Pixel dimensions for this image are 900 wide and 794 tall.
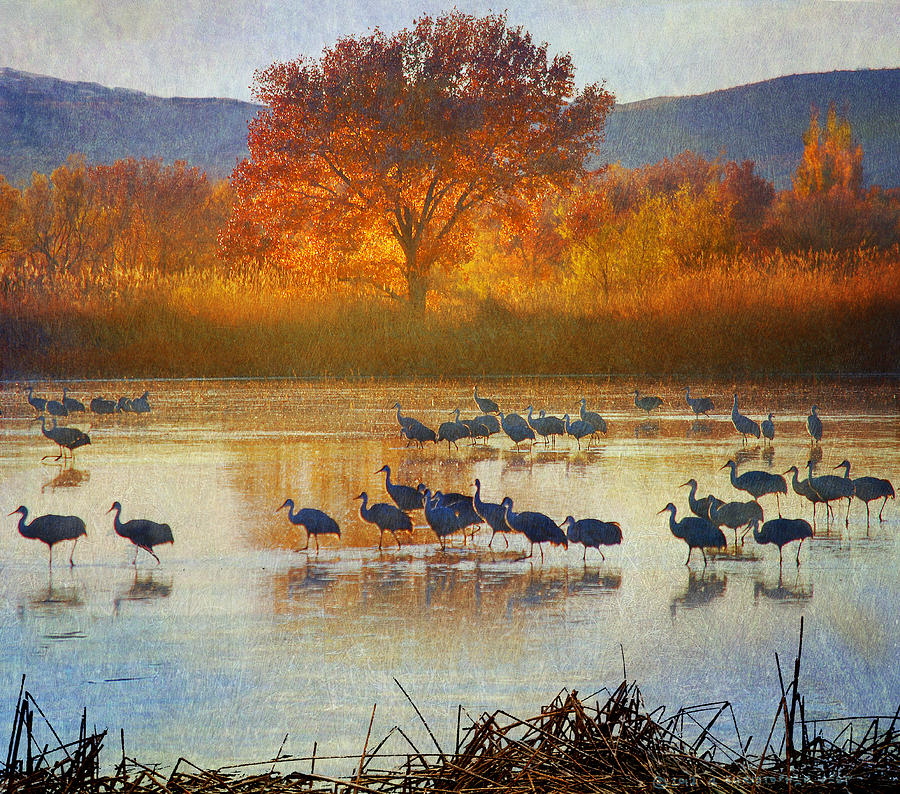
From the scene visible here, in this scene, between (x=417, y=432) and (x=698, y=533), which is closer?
(x=698, y=533)

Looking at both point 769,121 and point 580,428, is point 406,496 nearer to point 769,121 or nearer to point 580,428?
point 580,428

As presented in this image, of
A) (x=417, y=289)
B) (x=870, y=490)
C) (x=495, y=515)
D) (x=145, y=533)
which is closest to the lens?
(x=145, y=533)

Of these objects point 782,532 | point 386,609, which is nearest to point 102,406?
point 386,609

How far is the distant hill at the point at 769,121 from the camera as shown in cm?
1519

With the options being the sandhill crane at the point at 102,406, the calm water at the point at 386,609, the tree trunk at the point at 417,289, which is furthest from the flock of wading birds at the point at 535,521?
the tree trunk at the point at 417,289

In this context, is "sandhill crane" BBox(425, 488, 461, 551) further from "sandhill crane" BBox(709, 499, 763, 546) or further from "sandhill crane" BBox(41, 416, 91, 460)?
"sandhill crane" BBox(41, 416, 91, 460)

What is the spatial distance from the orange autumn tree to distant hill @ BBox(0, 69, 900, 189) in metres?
1.97

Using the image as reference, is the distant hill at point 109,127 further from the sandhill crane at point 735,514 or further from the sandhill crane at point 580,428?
the sandhill crane at point 735,514

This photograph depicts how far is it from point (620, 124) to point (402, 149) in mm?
5770

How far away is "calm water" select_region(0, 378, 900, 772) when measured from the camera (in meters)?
2.76

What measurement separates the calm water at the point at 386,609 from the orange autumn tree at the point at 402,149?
1146cm

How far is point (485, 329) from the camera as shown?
15789mm

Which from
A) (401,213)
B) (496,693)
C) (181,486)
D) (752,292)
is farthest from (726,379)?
(496,693)

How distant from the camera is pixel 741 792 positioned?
6.06ft
